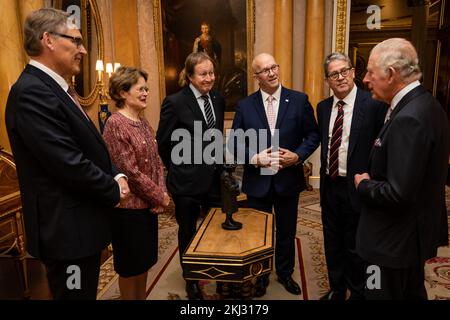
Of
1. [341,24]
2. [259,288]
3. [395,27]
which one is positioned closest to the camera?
[259,288]

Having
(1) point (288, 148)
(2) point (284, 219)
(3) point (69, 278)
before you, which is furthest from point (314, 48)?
(3) point (69, 278)

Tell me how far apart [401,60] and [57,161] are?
162cm

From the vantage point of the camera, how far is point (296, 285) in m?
2.93

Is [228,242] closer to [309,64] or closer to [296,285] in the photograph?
[296,285]

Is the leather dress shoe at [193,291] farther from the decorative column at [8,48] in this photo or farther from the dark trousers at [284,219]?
the decorative column at [8,48]

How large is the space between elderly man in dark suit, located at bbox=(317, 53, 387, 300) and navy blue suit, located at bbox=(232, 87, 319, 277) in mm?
166

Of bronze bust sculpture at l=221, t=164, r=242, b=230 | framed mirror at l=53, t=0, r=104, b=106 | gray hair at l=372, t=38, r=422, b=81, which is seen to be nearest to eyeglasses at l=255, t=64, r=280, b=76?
bronze bust sculpture at l=221, t=164, r=242, b=230

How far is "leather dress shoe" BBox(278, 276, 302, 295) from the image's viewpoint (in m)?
2.89

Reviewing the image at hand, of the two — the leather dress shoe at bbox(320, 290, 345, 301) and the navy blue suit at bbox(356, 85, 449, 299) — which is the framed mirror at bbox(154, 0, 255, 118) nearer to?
the leather dress shoe at bbox(320, 290, 345, 301)

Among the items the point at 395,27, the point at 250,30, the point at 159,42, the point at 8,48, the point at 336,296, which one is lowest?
the point at 336,296

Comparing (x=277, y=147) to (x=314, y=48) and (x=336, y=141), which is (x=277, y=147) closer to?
(x=336, y=141)

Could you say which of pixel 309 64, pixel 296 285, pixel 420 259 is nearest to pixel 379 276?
pixel 420 259

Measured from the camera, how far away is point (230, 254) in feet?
6.81

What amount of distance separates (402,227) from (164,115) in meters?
1.83
